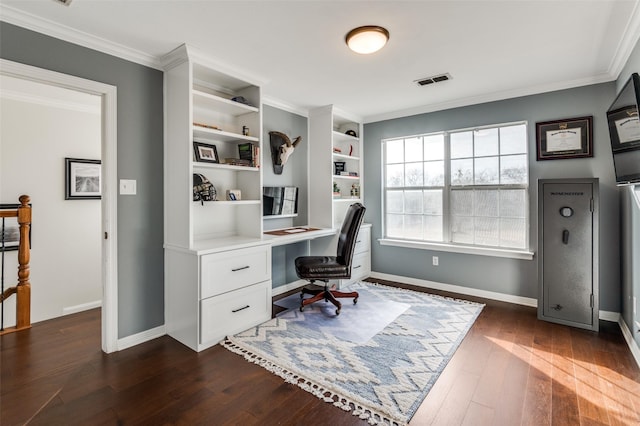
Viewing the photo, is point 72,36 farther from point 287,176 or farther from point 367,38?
point 287,176

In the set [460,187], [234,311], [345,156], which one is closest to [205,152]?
[234,311]

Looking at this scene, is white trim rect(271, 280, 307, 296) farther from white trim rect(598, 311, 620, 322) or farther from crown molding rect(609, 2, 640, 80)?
crown molding rect(609, 2, 640, 80)

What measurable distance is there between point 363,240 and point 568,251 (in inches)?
88.9

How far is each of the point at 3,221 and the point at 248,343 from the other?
2.91 meters

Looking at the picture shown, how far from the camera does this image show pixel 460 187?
3857mm

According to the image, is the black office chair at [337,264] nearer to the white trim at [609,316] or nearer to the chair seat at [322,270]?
the chair seat at [322,270]

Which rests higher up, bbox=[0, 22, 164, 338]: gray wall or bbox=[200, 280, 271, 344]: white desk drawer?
bbox=[0, 22, 164, 338]: gray wall

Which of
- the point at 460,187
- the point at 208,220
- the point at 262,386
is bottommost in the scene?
the point at 262,386

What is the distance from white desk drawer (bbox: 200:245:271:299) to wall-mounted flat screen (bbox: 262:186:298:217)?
0.79 m

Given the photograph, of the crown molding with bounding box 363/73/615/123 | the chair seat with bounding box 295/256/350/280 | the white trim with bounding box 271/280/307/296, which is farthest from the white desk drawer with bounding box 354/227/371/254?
the crown molding with bounding box 363/73/615/123

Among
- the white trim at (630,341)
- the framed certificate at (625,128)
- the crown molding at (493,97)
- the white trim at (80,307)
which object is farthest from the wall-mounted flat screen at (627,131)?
the white trim at (80,307)

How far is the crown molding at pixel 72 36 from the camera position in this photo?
196 centimetres

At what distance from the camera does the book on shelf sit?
10.0 feet

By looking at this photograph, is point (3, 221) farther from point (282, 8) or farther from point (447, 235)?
point (447, 235)
